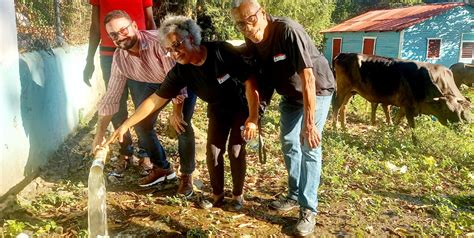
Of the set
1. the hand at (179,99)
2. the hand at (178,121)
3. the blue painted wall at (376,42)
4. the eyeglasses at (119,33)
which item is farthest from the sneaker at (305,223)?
the blue painted wall at (376,42)

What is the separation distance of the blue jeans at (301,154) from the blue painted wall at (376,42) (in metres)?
17.0

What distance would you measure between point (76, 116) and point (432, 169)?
4.89 meters

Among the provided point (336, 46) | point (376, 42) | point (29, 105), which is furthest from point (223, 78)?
point (336, 46)

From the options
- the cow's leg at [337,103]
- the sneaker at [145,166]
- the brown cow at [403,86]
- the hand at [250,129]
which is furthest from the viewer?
the cow's leg at [337,103]

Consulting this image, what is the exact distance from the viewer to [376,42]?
66.4 ft

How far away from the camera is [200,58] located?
3.17m

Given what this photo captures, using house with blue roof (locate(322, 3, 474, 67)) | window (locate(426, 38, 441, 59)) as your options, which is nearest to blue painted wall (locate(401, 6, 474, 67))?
A: house with blue roof (locate(322, 3, 474, 67))

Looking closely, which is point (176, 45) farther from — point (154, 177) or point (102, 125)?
point (154, 177)

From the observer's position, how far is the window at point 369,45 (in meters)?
20.5

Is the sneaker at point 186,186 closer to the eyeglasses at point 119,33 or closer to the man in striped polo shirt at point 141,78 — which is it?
the man in striped polo shirt at point 141,78

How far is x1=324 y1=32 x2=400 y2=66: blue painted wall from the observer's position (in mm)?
19219

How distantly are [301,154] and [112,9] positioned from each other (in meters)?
2.50

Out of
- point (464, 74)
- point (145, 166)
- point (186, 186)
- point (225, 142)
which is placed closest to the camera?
point (225, 142)

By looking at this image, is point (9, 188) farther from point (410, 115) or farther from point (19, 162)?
point (410, 115)
